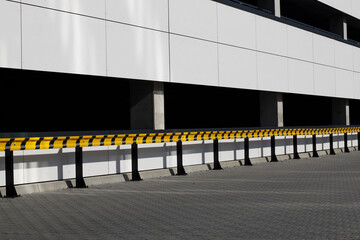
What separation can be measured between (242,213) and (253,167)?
34.9 feet

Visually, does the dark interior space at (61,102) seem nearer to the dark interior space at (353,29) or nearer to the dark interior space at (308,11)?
the dark interior space at (308,11)

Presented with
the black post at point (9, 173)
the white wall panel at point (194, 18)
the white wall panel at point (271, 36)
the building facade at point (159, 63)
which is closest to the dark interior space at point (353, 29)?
the building facade at point (159, 63)

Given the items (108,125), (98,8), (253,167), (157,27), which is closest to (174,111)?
(108,125)

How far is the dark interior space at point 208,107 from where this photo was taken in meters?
28.9

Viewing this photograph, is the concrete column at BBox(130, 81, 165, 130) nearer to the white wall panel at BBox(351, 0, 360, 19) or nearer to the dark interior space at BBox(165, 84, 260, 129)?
the dark interior space at BBox(165, 84, 260, 129)

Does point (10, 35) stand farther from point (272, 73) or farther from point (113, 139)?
point (272, 73)

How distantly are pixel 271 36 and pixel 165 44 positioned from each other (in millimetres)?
7142

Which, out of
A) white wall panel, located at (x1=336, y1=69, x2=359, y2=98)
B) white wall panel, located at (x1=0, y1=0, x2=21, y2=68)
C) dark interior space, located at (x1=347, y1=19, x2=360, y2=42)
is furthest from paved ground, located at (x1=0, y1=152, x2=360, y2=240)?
dark interior space, located at (x1=347, y1=19, x2=360, y2=42)

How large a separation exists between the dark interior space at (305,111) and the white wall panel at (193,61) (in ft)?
52.0

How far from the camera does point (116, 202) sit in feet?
37.9

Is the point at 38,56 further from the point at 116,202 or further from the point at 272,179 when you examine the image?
the point at 272,179

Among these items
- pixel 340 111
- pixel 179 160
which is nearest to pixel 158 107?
pixel 179 160

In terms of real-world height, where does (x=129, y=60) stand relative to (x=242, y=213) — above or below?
above

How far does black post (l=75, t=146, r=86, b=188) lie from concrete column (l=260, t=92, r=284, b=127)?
499 inches
